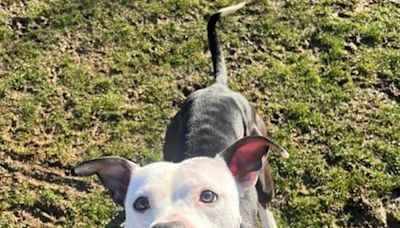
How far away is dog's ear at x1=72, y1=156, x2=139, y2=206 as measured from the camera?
4676 mm

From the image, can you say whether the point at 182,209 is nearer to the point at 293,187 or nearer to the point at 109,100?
the point at 293,187

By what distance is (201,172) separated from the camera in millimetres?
4355

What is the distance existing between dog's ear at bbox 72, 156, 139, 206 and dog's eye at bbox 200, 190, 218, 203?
627 mm

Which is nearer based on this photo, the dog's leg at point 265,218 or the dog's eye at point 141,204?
the dog's eye at point 141,204

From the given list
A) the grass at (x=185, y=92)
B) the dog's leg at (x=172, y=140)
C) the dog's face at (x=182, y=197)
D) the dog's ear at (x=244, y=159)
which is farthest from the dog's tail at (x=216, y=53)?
the dog's face at (x=182, y=197)

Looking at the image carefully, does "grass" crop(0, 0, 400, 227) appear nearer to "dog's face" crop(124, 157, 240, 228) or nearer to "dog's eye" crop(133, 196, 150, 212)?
"dog's face" crop(124, 157, 240, 228)

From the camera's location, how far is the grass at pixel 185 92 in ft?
22.7

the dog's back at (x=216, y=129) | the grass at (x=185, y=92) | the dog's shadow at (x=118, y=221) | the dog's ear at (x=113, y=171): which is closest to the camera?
the dog's ear at (x=113, y=171)

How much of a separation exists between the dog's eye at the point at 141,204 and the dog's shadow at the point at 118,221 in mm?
2497

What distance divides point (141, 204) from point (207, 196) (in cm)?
36

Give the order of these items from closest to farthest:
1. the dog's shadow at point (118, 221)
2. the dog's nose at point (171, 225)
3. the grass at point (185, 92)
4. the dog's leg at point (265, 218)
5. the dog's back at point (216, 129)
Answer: the dog's nose at point (171, 225), the dog's back at point (216, 129), the dog's leg at point (265, 218), the dog's shadow at point (118, 221), the grass at point (185, 92)

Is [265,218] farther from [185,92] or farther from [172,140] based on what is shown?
[185,92]

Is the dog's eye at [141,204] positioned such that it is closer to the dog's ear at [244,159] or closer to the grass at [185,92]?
the dog's ear at [244,159]

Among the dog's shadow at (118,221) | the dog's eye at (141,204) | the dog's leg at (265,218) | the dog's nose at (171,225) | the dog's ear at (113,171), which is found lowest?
the dog's shadow at (118,221)
